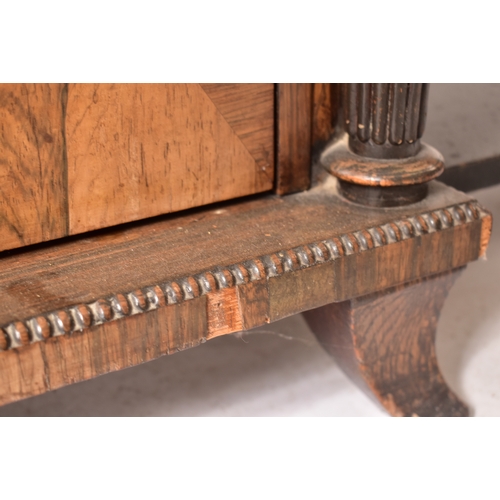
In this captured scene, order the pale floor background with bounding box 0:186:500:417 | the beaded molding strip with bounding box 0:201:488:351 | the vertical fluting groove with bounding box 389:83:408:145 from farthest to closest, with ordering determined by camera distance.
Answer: the pale floor background with bounding box 0:186:500:417 → the vertical fluting groove with bounding box 389:83:408:145 → the beaded molding strip with bounding box 0:201:488:351

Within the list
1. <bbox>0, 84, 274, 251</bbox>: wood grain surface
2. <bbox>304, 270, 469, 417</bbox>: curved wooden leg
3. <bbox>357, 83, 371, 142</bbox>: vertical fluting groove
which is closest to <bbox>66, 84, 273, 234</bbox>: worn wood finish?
<bbox>0, 84, 274, 251</bbox>: wood grain surface

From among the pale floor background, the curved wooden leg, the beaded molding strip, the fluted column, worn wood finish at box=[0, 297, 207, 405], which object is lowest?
the pale floor background

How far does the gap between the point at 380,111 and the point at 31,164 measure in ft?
1.24

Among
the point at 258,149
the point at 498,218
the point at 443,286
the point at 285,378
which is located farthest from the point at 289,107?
the point at 498,218

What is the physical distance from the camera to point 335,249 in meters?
0.79

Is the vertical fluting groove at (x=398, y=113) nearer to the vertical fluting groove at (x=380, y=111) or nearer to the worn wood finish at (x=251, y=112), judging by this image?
the vertical fluting groove at (x=380, y=111)

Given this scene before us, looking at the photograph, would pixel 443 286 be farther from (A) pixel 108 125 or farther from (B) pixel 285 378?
(A) pixel 108 125

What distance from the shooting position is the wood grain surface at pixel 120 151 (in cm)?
73

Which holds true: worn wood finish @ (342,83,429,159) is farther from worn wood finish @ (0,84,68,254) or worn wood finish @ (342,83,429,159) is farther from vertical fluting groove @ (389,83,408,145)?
worn wood finish @ (0,84,68,254)

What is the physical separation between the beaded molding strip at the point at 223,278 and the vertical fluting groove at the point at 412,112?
9 cm

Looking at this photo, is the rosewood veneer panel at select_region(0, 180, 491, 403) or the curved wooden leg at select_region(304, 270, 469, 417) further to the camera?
the curved wooden leg at select_region(304, 270, 469, 417)

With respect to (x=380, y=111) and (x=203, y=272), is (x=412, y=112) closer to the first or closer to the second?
(x=380, y=111)

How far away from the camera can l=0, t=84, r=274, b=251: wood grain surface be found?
2.39ft
